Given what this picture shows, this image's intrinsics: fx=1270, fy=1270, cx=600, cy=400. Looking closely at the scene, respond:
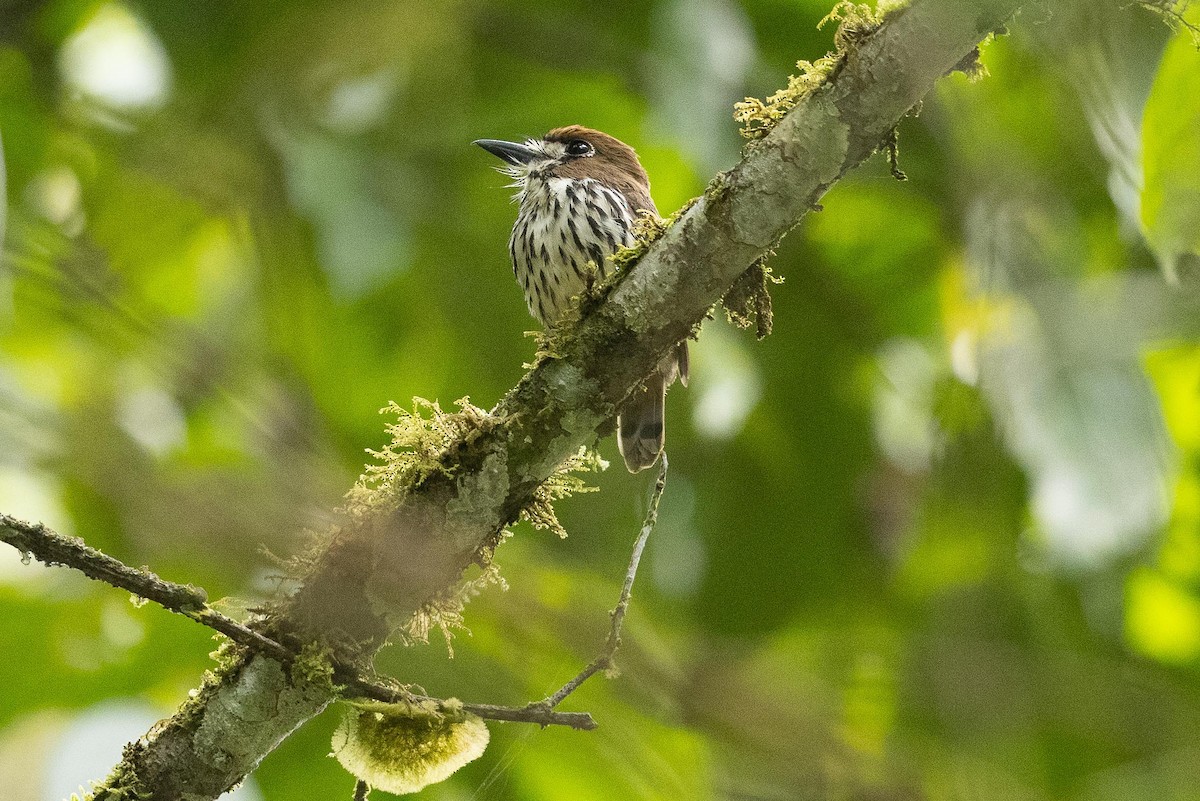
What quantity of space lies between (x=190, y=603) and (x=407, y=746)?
39 cm

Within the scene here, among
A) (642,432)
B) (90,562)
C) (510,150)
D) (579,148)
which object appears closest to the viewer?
(90,562)

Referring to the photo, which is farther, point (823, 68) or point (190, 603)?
point (823, 68)

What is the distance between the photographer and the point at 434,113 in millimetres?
3168

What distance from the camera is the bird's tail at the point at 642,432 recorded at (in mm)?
3123

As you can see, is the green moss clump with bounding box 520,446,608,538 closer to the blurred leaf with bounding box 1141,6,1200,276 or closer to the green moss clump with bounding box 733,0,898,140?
the green moss clump with bounding box 733,0,898,140

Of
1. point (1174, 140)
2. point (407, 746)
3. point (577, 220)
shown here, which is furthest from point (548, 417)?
point (577, 220)

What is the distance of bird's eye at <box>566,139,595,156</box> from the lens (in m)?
3.70

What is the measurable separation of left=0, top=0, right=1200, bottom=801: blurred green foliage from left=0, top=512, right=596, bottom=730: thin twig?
0.08 meters

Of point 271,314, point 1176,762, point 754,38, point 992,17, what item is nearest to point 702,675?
point 1176,762

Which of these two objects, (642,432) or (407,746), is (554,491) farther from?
(642,432)

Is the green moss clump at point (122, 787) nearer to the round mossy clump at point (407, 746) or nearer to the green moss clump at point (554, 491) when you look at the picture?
the round mossy clump at point (407, 746)

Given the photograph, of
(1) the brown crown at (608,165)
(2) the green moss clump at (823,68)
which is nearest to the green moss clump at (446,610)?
(2) the green moss clump at (823,68)

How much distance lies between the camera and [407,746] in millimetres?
1896

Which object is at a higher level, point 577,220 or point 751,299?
point 577,220
